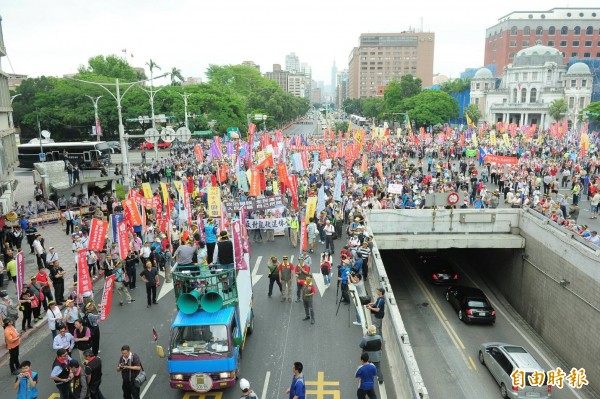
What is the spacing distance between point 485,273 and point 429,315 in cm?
826

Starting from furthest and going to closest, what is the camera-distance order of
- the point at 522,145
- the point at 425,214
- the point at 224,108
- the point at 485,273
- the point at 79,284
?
the point at 224,108
the point at 522,145
the point at 485,273
the point at 425,214
the point at 79,284

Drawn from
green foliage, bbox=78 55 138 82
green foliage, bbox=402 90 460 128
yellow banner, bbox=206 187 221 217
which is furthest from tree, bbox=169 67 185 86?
yellow banner, bbox=206 187 221 217

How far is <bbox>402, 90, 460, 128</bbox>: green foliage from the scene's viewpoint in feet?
295

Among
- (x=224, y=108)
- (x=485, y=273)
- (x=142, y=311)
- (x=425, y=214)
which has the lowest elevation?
(x=485, y=273)

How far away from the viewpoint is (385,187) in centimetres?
3253

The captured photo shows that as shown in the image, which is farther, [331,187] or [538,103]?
[538,103]

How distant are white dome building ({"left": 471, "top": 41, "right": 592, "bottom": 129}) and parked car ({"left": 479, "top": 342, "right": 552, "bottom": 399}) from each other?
94827mm

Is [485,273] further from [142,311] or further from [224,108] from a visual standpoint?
[224,108]

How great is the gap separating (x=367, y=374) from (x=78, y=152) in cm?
3909

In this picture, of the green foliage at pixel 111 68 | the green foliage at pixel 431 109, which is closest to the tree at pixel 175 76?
the green foliage at pixel 111 68

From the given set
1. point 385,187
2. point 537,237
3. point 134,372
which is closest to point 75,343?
point 134,372

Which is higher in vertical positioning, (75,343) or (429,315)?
(75,343)

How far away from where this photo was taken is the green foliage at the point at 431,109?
89.8 meters

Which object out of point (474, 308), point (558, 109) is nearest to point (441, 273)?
point (474, 308)
